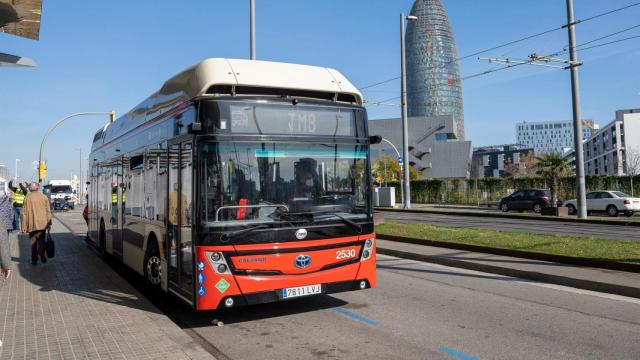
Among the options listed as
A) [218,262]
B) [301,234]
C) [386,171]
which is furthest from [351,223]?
[386,171]

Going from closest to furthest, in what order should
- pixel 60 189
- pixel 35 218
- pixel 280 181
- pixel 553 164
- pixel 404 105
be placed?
pixel 280 181, pixel 35 218, pixel 404 105, pixel 553 164, pixel 60 189

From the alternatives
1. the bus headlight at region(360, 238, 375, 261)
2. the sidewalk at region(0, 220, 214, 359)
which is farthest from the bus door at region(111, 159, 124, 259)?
the bus headlight at region(360, 238, 375, 261)

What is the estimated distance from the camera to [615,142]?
112 meters

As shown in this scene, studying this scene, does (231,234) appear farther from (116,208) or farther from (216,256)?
(116,208)

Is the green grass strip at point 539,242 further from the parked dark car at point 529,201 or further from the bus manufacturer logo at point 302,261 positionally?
the parked dark car at point 529,201

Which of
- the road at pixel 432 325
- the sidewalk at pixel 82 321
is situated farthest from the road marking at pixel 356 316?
the sidewalk at pixel 82 321

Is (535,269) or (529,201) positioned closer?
(535,269)

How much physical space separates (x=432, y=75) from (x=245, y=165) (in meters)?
183

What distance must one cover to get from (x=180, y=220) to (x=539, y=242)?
31.6 ft

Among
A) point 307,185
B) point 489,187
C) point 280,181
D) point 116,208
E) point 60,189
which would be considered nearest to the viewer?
point 280,181

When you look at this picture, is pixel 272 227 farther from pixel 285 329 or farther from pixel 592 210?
pixel 592 210

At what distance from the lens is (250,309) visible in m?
7.24

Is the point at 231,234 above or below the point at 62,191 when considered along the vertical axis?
below

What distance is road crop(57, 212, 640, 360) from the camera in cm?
531
